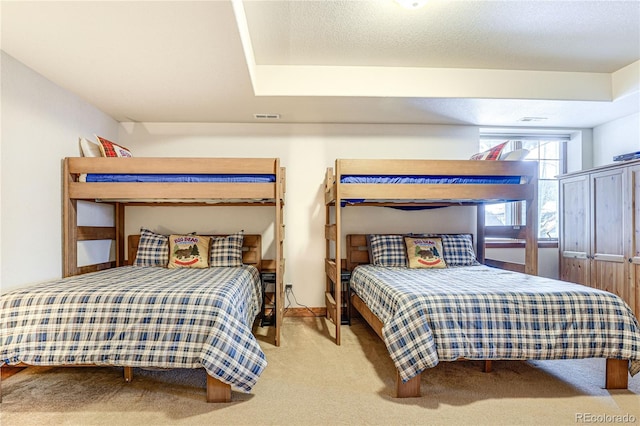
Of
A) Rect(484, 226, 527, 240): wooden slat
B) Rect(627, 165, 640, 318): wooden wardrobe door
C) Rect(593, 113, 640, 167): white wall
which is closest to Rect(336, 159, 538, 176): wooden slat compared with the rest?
Rect(484, 226, 527, 240): wooden slat

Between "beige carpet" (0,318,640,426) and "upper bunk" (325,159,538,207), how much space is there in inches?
46.7

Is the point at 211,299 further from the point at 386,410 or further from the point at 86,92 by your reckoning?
the point at 86,92

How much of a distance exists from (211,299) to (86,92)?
2091mm

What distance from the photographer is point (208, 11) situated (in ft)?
5.74

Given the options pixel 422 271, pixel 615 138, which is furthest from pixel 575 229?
pixel 422 271

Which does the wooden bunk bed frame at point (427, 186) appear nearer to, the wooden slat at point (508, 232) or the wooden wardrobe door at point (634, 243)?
the wooden slat at point (508, 232)

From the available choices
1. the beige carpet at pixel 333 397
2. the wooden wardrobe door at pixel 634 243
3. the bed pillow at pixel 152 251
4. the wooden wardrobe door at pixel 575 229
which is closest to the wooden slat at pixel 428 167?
the wooden wardrobe door at pixel 634 243

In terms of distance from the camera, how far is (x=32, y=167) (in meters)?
2.31

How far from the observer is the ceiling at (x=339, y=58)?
1893 mm

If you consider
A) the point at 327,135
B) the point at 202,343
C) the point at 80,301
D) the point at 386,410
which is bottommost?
the point at 386,410

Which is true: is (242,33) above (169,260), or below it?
above

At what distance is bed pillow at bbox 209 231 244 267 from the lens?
3111 mm

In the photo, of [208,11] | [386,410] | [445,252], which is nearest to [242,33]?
[208,11]

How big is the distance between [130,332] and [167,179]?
1.25 meters
